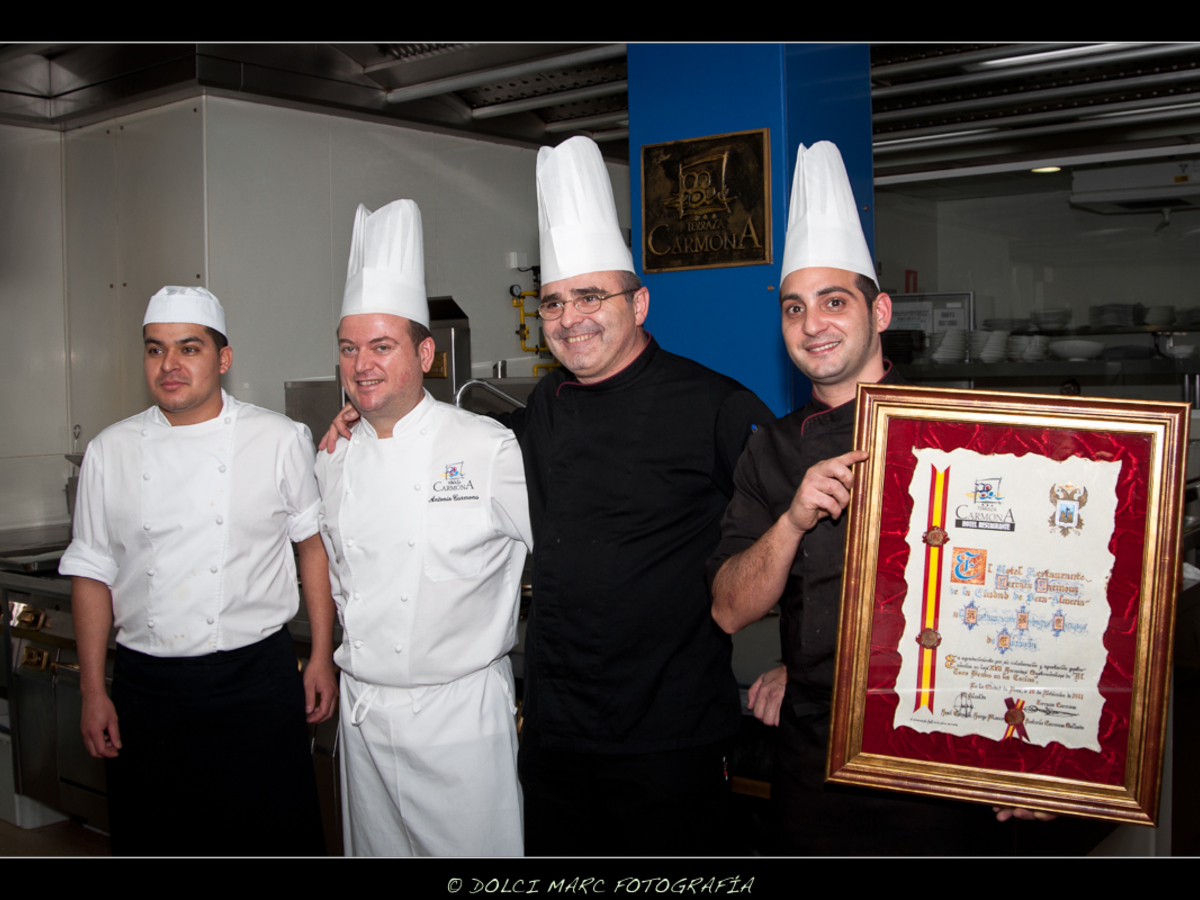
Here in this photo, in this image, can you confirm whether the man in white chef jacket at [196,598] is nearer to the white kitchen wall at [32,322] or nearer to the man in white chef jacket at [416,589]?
the man in white chef jacket at [416,589]

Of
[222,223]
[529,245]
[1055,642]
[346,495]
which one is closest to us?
[1055,642]

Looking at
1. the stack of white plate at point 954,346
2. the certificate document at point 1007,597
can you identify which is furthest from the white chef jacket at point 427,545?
the stack of white plate at point 954,346

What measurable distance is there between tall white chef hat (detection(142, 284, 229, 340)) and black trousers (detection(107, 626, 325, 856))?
546 millimetres

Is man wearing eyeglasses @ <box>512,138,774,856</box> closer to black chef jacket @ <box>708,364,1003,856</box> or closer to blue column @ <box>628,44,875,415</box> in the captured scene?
black chef jacket @ <box>708,364,1003,856</box>

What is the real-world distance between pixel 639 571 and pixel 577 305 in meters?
0.42

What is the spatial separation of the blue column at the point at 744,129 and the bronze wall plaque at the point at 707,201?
1.2 inches

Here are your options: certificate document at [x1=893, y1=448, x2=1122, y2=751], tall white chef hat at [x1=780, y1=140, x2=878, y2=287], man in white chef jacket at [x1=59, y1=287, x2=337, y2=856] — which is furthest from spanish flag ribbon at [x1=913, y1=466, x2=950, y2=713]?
man in white chef jacket at [x1=59, y1=287, x2=337, y2=856]

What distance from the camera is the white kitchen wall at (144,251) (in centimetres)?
176

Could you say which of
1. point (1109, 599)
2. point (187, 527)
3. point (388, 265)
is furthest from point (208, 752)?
point (1109, 599)

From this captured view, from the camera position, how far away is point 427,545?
1.49m

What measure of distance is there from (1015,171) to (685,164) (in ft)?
8.39
